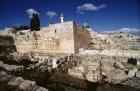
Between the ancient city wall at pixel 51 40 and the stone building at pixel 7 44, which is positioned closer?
the ancient city wall at pixel 51 40

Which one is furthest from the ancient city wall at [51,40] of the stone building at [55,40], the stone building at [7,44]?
the stone building at [7,44]

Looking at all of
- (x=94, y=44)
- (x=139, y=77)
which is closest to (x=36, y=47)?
(x=94, y=44)

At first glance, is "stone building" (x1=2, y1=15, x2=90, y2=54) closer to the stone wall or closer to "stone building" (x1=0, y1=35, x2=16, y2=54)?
the stone wall

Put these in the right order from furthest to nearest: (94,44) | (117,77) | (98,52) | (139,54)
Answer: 1. (94,44)
2. (98,52)
3. (139,54)
4. (117,77)

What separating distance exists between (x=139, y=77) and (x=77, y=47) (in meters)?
6.54

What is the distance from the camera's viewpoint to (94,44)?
Result: 17.6 m

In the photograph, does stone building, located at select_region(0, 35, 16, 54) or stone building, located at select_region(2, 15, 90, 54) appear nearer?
stone building, located at select_region(2, 15, 90, 54)

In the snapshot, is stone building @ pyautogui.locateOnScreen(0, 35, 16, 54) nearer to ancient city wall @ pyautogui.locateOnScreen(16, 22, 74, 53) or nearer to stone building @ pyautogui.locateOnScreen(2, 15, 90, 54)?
ancient city wall @ pyautogui.locateOnScreen(16, 22, 74, 53)

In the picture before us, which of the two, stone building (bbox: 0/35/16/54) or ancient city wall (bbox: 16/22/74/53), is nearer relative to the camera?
ancient city wall (bbox: 16/22/74/53)

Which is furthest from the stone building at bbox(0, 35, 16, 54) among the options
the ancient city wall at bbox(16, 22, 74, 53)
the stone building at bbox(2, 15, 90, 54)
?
the stone building at bbox(2, 15, 90, 54)

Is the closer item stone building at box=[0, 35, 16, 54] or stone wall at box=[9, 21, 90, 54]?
stone wall at box=[9, 21, 90, 54]

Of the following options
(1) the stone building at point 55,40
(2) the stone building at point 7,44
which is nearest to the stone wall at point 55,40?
(1) the stone building at point 55,40

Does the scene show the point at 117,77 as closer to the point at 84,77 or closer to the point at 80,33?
the point at 84,77

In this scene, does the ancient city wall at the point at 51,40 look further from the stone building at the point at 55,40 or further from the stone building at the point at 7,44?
the stone building at the point at 7,44
